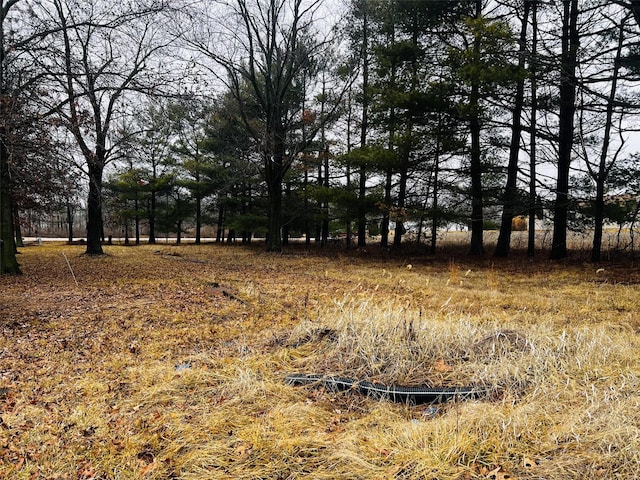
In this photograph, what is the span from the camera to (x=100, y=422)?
2.23 meters

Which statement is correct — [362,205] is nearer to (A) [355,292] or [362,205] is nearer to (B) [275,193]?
(B) [275,193]

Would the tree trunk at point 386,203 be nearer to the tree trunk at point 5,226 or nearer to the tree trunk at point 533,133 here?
the tree trunk at point 533,133

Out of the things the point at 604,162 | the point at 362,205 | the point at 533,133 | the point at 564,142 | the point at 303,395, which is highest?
the point at 533,133

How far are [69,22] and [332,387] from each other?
1027 centimetres

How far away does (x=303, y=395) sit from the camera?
8.45 ft

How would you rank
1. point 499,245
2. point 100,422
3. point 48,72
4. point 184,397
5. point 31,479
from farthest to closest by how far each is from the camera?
point 499,245, point 48,72, point 184,397, point 100,422, point 31,479

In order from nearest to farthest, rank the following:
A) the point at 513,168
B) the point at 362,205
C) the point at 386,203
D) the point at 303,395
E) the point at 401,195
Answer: the point at 303,395 → the point at 513,168 → the point at 386,203 → the point at 401,195 → the point at 362,205

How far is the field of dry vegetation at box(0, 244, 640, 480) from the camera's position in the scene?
180 cm

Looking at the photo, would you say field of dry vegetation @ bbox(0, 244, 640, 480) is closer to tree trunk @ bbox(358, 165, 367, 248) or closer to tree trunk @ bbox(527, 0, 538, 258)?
tree trunk @ bbox(527, 0, 538, 258)

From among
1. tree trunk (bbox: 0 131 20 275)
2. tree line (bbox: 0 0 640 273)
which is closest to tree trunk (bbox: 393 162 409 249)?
tree line (bbox: 0 0 640 273)

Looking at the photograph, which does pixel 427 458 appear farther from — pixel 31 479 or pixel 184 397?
pixel 31 479

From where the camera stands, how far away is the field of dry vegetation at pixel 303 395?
180 centimetres

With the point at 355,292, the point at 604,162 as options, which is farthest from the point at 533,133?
the point at 355,292

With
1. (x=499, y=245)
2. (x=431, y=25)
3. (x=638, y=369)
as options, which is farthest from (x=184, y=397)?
(x=431, y=25)
